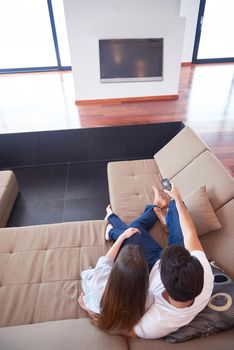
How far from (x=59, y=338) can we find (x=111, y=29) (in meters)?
3.77

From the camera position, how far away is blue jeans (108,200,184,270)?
1385 mm

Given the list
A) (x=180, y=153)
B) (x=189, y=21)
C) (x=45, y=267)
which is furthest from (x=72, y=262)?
(x=189, y=21)

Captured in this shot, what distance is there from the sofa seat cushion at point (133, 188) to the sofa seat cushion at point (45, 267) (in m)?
0.23

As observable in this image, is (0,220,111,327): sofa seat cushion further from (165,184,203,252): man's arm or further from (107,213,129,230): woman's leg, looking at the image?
(165,184,203,252): man's arm

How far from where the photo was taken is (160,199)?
1802 mm

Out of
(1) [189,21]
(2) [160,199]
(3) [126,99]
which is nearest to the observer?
(2) [160,199]

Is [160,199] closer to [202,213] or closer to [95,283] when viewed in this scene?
[202,213]

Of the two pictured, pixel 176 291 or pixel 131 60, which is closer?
pixel 176 291

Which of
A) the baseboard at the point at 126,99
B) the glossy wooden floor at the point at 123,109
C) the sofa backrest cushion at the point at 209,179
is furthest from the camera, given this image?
the baseboard at the point at 126,99

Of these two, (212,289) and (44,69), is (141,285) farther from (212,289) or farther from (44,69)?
(44,69)

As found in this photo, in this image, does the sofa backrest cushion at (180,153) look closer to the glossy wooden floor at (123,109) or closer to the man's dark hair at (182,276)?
the glossy wooden floor at (123,109)

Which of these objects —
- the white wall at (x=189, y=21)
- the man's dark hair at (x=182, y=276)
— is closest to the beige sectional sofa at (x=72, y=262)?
the man's dark hair at (x=182, y=276)

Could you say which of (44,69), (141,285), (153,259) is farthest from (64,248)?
(44,69)

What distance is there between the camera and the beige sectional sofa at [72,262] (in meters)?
1.05
